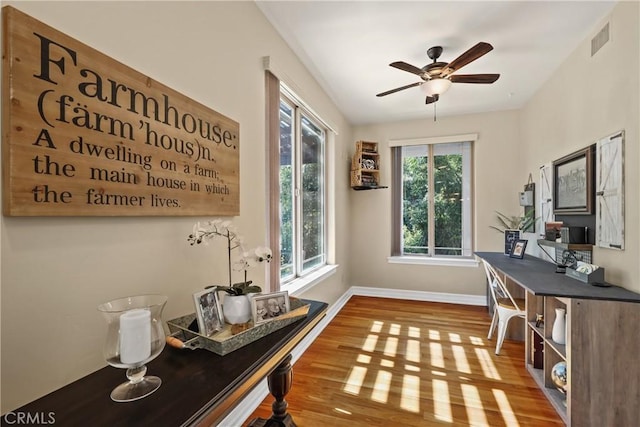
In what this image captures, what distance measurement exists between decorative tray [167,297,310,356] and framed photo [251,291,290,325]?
29 millimetres

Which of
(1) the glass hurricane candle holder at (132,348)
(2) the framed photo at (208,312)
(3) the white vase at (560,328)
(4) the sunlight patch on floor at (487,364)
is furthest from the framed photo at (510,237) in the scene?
(1) the glass hurricane candle holder at (132,348)

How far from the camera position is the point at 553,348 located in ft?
6.27

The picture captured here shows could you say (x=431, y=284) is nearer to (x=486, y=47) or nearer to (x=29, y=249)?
(x=486, y=47)

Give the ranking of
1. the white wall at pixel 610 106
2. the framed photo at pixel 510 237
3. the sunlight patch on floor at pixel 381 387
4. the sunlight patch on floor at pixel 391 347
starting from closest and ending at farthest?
the white wall at pixel 610 106 < the sunlight patch on floor at pixel 381 387 < the sunlight patch on floor at pixel 391 347 < the framed photo at pixel 510 237

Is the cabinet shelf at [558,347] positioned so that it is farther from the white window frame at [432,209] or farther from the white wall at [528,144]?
the white window frame at [432,209]

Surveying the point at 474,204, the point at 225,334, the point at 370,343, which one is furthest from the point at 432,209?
the point at 225,334

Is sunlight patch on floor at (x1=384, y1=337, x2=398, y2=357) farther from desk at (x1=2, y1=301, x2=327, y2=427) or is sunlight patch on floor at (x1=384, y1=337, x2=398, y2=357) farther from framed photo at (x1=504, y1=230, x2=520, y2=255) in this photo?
desk at (x1=2, y1=301, x2=327, y2=427)

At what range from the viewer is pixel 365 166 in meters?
4.11

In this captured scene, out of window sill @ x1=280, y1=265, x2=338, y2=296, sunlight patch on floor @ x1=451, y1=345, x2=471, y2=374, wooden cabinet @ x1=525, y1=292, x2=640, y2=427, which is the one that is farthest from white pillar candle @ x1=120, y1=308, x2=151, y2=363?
sunlight patch on floor @ x1=451, y1=345, x2=471, y2=374

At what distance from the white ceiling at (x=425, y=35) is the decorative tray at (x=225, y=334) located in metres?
1.99

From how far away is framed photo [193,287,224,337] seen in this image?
1.05 meters

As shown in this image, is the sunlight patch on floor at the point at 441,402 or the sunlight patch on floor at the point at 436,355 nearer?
the sunlight patch on floor at the point at 441,402

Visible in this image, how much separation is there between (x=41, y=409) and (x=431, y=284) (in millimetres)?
4251

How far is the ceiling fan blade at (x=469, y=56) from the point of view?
191cm
